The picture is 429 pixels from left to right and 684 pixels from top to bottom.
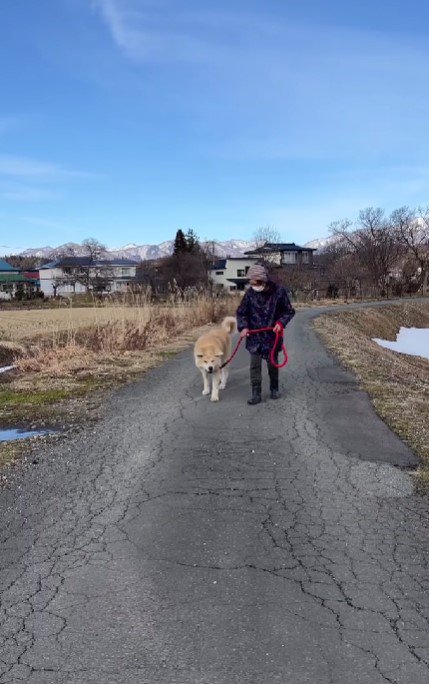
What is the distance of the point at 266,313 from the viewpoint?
6.78 m

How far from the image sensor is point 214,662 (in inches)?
87.0

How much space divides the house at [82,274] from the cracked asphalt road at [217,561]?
2774 inches

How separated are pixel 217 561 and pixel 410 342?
84.4 feet

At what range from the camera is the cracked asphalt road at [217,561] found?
224 centimetres

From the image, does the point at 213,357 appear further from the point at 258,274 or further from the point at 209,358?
the point at 258,274

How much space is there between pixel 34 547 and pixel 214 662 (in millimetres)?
1563

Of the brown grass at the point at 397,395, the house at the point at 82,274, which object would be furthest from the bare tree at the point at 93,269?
the brown grass at the point at 397,395

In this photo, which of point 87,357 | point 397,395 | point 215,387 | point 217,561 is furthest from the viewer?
point 87,357

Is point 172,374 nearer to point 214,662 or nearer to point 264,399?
point 264,399

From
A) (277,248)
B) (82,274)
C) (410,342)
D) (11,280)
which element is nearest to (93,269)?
(82,274)

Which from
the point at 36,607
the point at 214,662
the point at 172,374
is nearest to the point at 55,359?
the point at 172,374

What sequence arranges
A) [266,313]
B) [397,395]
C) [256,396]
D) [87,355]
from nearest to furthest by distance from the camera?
[266,313] < [256,396] < [397,395] < [87,355]

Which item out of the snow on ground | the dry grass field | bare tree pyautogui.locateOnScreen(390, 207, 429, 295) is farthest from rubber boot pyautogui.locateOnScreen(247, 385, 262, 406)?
bare tree pyautogui.locateOnScreen(390, 207, 429, 295)

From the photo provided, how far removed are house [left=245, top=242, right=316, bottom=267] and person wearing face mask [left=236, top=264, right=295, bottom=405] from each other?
6411cm
